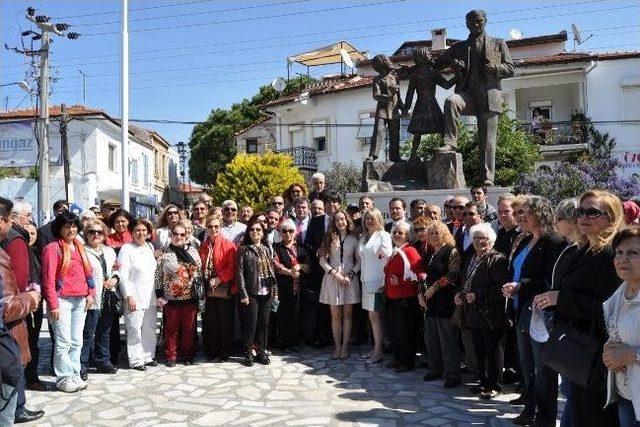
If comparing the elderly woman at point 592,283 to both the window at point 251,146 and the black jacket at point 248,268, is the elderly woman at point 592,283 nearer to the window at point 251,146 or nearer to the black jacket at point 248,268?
the black jacket at point 248,268

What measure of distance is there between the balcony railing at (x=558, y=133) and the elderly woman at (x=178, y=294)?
21657 mm

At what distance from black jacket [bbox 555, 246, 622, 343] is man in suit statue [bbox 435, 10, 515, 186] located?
5470 millimetres

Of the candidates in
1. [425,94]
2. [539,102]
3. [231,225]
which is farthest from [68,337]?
[539,102]

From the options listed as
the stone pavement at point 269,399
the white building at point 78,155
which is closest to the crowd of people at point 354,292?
the stone pavement at point 269,399

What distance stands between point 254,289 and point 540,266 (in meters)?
3.49

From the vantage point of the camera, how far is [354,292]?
6.91 m

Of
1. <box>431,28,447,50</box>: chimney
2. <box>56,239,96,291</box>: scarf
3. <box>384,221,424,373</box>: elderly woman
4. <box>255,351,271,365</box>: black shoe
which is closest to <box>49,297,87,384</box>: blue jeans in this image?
<box>56,239,96,291</box>: scarf

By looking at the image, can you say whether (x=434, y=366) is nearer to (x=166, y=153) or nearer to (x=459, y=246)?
(x=459, y=246)

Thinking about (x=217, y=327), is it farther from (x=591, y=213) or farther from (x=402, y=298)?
(x=591, y=213)

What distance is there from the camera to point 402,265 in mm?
6301

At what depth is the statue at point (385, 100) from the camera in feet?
31.5

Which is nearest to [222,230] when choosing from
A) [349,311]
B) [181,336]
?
[181,336]

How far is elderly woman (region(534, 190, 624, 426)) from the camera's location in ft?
10.2

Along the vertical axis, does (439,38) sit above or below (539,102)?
above
